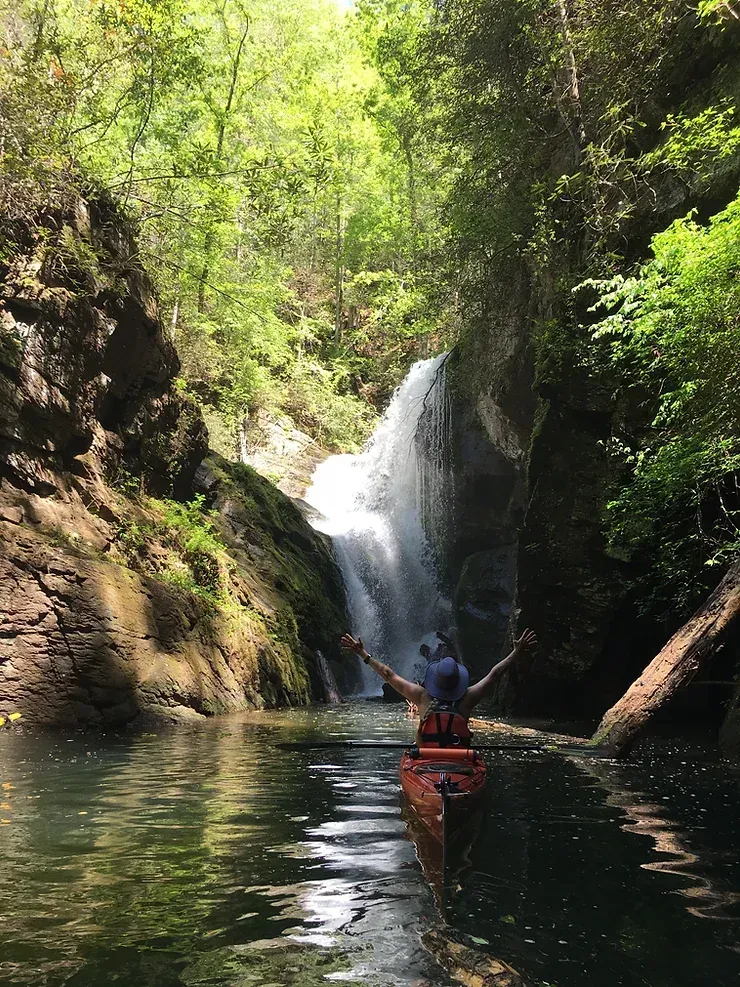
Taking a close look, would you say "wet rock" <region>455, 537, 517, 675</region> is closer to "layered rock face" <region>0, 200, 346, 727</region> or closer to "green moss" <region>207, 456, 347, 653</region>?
"green moss" <region>207, 456, 347, 653</region>

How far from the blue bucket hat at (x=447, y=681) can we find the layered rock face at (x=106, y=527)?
17.8 ft

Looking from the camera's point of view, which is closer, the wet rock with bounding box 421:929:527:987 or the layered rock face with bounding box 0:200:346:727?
the wet rock with bounding box 421:929:527:987

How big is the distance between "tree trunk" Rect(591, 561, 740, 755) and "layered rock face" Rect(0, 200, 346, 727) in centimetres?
639

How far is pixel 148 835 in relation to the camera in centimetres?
435

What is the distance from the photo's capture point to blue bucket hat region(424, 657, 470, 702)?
5741 mm

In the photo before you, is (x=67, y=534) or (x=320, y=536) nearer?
(x=67, y=534)

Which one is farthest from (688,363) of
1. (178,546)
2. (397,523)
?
(397,523)

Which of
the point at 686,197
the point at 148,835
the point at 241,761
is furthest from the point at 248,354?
the point at 148,835

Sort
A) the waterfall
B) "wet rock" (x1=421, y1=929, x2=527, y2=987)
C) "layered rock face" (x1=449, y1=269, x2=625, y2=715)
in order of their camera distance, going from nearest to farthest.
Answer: "wet rock" (x1=421, y1=929, x2=527, y2=987) → "layered rock face" (x1=449, y1=269, x2=625, y2=715) → the waterfall

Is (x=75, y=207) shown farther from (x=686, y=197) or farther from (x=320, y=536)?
(x=320, y=536)

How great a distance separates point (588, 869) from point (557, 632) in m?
8.94

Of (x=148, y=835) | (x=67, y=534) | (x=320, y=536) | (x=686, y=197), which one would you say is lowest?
(x=148, y=835)

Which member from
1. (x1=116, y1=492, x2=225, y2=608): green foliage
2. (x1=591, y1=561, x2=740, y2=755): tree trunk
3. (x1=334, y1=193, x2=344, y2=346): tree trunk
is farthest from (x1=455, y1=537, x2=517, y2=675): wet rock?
(x1=334, y1=193, x2=344, y2=346): tree trunk

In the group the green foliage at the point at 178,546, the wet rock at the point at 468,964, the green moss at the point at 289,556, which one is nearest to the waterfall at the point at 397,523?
the green moss at the point at 289,556
